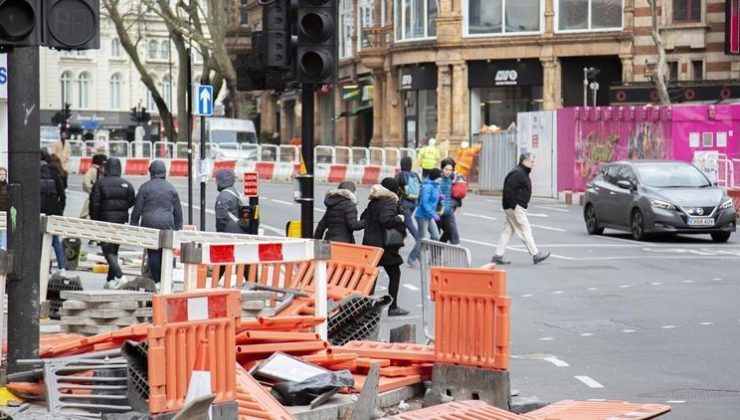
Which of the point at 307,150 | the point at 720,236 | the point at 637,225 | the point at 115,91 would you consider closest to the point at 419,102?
the point at 637,225

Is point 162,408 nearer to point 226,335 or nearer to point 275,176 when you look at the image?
point 226,335

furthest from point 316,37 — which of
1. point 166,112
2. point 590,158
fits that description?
point 166,112

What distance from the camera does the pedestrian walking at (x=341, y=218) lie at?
16.3 meters

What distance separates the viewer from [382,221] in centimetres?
1661

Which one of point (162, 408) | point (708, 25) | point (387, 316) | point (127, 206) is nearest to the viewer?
point (162, 408)

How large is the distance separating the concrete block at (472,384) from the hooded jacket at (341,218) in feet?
19.4

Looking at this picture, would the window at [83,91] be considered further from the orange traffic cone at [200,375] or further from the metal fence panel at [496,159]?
the orange traffic cone at [200,375]

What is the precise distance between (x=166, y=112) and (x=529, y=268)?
4753 centimetres

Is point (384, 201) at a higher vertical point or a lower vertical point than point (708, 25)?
lower

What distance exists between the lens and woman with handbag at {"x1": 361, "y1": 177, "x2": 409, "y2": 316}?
16562 millimetres

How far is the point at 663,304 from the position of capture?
17016 millimetres

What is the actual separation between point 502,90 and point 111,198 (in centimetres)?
3992

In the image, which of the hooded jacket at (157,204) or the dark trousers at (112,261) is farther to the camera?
the dark trousers at (112,261)

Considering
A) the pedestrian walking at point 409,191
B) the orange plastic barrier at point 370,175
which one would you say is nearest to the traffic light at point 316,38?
the pedestrian walking at point 409,191
